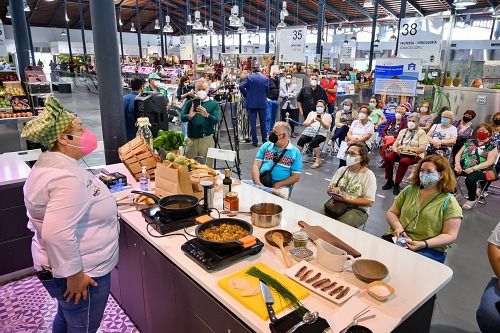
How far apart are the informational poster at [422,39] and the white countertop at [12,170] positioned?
667 cm

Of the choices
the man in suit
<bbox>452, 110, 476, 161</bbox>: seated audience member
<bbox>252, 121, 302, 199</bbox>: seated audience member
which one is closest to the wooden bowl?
<bbox>252, 121, 302, 199</bbox>: seated audience member

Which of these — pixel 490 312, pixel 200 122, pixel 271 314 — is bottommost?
pixel 490 312

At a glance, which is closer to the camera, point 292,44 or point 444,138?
point 444,138

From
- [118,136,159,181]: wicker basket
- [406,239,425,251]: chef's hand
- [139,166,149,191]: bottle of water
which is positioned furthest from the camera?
[118,136,159,181]: wicker basket

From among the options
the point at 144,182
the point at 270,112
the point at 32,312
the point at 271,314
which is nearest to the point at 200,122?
the point at 144,182

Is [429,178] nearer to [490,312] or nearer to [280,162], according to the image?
[490,312]

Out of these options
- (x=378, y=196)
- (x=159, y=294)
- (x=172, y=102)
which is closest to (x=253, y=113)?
(x=172, y=102)

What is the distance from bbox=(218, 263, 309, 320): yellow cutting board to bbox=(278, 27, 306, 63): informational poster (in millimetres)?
7151

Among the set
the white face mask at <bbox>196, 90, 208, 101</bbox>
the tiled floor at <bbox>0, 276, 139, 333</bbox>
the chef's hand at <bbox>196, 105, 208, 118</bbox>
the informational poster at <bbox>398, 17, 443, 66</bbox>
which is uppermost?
the informational poster at <bbox>398, 17, 443, 66</bbox>

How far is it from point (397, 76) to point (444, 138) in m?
2.00

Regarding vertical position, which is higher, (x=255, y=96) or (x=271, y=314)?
(x=255, y=96)

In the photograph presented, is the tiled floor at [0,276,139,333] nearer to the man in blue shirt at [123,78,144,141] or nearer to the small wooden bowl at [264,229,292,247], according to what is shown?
the small wooden bowl at [264,229,292,247]

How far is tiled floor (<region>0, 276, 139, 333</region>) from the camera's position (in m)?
2.42

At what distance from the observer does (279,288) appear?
144 cm
